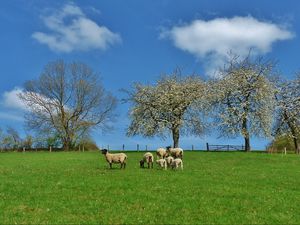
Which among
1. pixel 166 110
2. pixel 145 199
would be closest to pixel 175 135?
pixel 166 110

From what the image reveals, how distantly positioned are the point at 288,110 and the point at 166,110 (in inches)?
892

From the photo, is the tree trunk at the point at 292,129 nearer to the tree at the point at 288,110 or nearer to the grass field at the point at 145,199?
the tree at the point at 288,110

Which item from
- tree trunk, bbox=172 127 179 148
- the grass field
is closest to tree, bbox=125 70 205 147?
tree trunk, bbox=172 127 179 148

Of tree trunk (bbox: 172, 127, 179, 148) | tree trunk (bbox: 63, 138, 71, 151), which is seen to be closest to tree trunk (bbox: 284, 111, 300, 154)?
tree trunk (bbox: 172, 127, 179, 148)

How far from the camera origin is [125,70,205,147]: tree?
85000mm

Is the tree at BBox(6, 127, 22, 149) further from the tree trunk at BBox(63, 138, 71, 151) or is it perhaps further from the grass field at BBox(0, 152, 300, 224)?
the grass field at BBox(0, 152, 300, 224)

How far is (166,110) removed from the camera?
8612cm

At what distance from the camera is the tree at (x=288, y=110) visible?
279 ft

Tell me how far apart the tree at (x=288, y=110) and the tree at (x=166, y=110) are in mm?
14375

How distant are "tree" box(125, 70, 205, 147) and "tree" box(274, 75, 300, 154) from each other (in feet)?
47.2

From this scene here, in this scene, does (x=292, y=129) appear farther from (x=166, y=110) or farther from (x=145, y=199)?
(x=145, y=199)

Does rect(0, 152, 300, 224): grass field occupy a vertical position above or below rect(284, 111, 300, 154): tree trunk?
below

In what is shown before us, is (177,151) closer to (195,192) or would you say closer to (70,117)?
(195,192)

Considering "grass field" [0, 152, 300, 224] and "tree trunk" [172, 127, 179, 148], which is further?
"tree trunk" [172, 127, 179, 148]
